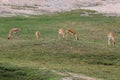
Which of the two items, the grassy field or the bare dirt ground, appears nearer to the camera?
the grassy field

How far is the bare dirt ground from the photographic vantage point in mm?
51944

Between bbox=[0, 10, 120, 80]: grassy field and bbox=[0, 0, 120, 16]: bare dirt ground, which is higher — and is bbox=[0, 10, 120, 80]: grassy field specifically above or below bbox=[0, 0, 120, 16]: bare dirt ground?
below

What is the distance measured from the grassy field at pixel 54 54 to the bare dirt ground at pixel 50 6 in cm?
816

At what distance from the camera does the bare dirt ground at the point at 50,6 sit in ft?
170

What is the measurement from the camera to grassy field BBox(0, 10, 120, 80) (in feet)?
→ 87.0

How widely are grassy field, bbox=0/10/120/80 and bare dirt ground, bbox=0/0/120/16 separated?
26.8 feet

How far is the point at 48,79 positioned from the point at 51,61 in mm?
4566

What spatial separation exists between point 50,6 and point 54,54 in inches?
1146

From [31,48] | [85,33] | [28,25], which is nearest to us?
[31,48]

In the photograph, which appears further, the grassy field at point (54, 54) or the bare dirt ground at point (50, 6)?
the bare dirt ground at point (50, 6)

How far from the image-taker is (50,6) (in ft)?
195

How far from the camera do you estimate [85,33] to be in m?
39.8

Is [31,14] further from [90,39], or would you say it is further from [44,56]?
[44,56]

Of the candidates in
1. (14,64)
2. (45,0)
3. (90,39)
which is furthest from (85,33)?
(45,0)
